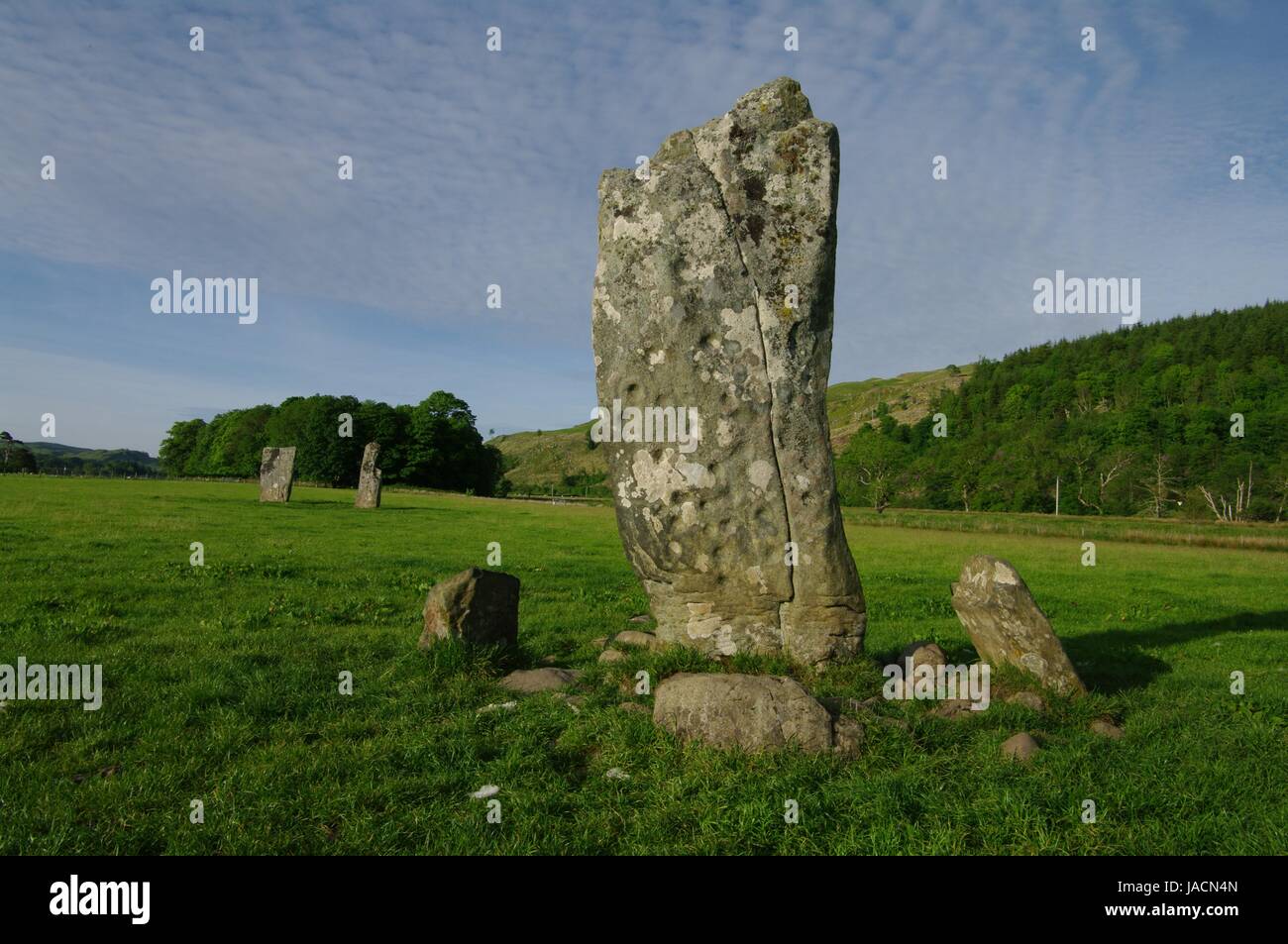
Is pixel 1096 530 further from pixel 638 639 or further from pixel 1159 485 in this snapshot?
pixel 1159 485

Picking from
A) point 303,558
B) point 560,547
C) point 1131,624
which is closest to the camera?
point 1131,624

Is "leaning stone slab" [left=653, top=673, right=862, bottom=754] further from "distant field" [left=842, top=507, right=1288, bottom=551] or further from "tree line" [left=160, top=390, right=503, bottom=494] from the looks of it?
"tree line" [left=160, top=390, right=503, bottom=494]

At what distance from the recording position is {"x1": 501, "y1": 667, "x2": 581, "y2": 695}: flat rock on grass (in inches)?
328

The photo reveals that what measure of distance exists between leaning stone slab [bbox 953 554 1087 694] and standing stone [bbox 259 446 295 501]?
36.9m

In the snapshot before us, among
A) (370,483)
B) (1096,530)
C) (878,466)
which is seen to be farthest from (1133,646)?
(878,466)

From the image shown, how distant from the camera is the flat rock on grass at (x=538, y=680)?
8344 millimetres

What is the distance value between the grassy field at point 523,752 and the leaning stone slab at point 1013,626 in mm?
545

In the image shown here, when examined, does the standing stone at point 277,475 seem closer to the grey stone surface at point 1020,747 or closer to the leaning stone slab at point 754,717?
the leaning stone slab at point 754,717

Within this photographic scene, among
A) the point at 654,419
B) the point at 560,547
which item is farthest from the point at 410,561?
the point at 654,419

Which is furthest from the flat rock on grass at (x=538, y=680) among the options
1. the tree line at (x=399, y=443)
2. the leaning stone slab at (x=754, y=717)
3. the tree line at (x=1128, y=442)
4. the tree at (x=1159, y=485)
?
the tree at (x=1159, y=485)

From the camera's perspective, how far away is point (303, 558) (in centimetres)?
1827

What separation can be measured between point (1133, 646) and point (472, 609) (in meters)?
10.6
